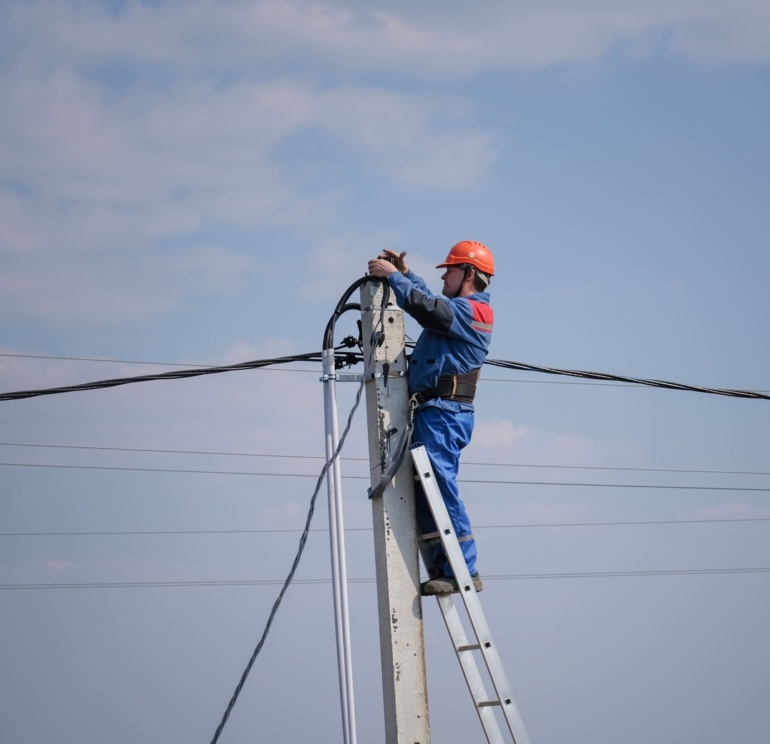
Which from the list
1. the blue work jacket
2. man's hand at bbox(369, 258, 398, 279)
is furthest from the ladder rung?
man's hand at bbox(369, 258, 398, 279)

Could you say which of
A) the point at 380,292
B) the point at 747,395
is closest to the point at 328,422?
the point at 380,292

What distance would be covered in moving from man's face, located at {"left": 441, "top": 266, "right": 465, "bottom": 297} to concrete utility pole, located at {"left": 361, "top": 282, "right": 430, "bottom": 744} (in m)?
0.40

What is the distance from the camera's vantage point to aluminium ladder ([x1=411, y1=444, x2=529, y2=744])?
593cm

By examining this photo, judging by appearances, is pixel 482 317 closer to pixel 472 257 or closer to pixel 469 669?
pixel 472 257

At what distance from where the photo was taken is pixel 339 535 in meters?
6.18

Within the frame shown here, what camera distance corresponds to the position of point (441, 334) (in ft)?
20.9

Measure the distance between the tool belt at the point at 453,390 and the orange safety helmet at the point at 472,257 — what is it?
0.72m

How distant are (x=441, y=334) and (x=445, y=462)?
761 millimetres

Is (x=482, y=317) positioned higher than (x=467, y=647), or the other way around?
(x=482, y=317)

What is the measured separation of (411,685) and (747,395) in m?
4.24

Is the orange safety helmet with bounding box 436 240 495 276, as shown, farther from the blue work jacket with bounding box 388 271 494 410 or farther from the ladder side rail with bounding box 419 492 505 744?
the ladder side rail with bounding box 419 492 505 744

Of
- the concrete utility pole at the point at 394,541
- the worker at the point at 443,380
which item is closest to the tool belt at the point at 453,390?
the worker at the point at 443,380

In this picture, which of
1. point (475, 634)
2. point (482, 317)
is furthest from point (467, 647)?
point (482, 317)

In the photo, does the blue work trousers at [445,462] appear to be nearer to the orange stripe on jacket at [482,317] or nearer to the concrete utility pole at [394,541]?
the concrete utility pole at [394,541]
